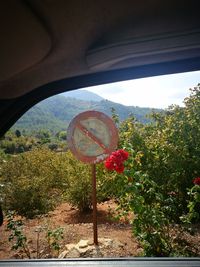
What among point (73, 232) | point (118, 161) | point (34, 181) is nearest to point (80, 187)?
point (34, 181)

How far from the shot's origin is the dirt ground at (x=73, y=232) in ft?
16.4

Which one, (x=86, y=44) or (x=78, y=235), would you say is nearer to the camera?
(x=86, y=44)

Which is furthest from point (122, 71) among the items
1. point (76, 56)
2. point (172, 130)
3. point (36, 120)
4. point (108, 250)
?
point (36, 120)

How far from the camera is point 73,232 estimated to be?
5.89 metres

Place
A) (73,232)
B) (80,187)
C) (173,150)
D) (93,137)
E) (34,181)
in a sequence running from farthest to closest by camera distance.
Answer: (34,181) → (80,187) → (173,150) → (73,232) → (93,137)

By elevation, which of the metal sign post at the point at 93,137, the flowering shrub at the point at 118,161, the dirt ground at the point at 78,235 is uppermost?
the metal sign post at the point at 93,137

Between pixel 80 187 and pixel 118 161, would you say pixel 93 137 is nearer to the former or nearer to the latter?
pixel 118 161

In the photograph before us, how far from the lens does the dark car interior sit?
5.11 ft

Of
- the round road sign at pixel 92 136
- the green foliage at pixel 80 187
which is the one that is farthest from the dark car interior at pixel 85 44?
the green foliage at pixel 80 187

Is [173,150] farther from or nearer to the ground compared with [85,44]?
nearer to the ground

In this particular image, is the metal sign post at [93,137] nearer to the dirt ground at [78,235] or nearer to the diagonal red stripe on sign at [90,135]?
the diagonal red stripe on sign at [90,135]

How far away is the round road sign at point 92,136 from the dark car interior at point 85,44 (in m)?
2.79

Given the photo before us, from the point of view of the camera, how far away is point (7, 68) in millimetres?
1823

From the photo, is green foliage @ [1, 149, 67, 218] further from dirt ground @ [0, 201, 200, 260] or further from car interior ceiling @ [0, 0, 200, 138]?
car interior ceiling @ [0, 0, 200, 138]
